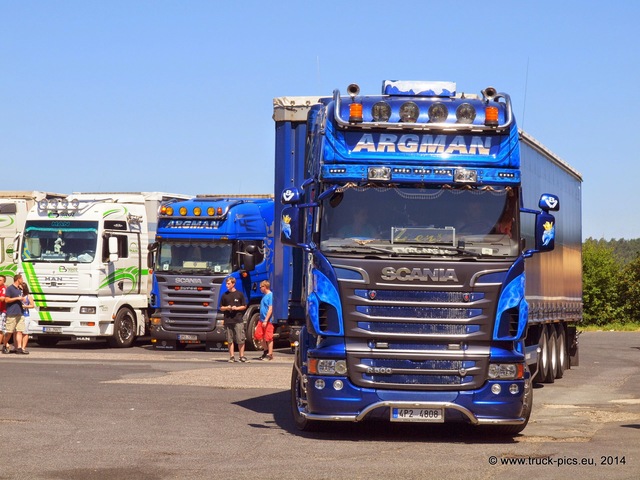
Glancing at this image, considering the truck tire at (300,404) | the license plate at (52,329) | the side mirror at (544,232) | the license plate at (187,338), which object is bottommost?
the license plate at (187,338)

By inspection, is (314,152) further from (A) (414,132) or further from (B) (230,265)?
(B) (230,265)

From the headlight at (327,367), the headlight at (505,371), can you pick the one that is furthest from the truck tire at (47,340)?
the headlight at (505,371)

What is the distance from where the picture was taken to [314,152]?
14.8 meters

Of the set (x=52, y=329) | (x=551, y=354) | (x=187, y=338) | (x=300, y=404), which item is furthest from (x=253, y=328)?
(x=300, y=404)

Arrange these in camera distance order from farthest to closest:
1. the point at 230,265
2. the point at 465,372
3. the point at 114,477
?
the point at 230,265, the point at 465,372, the point at 114,477

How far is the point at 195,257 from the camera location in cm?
3078

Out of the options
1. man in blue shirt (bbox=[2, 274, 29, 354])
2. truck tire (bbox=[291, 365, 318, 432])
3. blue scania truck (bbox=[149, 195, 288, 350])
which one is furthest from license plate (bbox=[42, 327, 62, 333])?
truck tire (bbox=[291, 365, 318, 432])

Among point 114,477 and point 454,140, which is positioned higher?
point 454,140

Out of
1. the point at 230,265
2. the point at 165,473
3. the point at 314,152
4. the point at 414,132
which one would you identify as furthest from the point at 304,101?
the point at 230,265

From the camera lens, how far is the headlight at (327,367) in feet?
43.2

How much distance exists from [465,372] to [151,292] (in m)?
19.1

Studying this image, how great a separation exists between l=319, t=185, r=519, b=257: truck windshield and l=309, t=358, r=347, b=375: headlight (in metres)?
1.19

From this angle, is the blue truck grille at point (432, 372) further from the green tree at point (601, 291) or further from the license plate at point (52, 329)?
the green tree at point (601, 291)

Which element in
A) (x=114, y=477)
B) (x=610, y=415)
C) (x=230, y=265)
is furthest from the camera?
(x=230, y=265)
